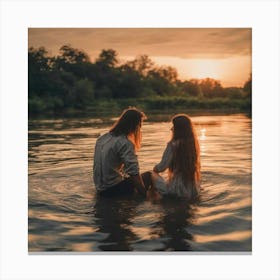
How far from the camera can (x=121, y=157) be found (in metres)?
5.06

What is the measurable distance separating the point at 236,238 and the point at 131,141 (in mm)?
1390

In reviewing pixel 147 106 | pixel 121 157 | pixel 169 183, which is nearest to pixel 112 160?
pixel 121 157

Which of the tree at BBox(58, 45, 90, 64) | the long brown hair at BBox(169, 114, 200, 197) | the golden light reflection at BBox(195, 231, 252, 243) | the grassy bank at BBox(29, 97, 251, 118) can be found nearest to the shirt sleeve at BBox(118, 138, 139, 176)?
the long brown hair at BBox(169, 114, 200, 197)

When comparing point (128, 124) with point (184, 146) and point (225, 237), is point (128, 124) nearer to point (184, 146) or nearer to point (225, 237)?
point (184, 146)

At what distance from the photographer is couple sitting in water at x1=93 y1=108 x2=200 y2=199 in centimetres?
504

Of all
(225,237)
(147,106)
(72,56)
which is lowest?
(225,237)

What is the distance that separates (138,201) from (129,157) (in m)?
0.51

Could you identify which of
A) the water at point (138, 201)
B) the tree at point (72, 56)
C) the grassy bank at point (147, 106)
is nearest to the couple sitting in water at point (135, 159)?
the water at point (138, 201)

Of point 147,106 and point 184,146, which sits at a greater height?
point 147,106

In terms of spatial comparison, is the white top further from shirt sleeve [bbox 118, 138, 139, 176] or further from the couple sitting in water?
shirt sleeve [bbox 118, 138, 139, 176]

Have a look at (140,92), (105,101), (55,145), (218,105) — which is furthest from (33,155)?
(218,105)
